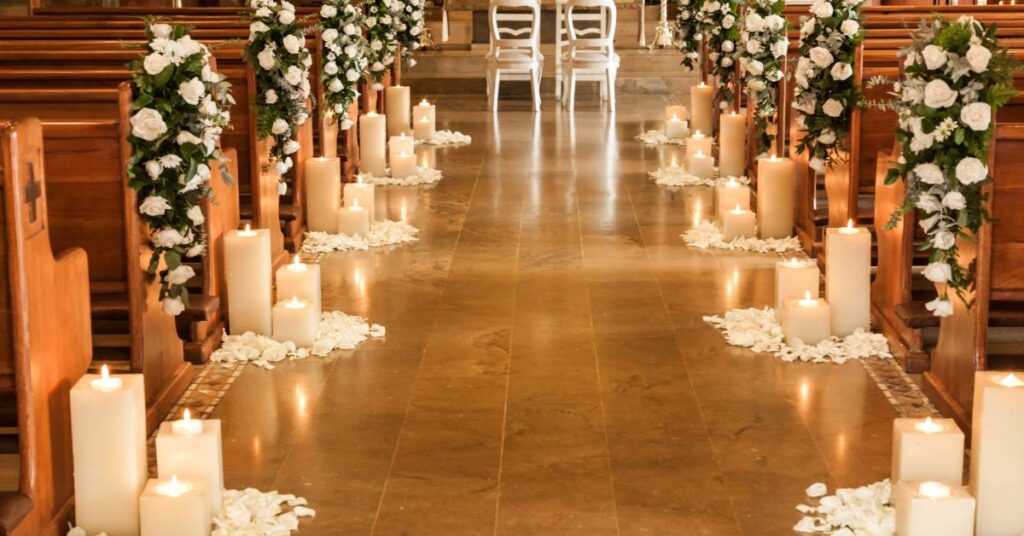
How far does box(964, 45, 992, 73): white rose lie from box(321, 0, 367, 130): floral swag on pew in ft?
17.0

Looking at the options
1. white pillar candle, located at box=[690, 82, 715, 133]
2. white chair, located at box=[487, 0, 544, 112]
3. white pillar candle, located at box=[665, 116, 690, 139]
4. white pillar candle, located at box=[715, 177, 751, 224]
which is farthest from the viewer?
Answer: white chair, located at box=[487, 0, 544, 112]

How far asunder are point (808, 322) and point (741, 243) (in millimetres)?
2024

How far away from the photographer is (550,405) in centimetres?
532

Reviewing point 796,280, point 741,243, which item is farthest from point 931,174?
point 741,243

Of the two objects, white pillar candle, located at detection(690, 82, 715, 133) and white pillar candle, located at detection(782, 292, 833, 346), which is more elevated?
white pillar candle, located at detection(690, 82, 715, 133)

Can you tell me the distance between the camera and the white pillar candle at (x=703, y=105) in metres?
12.0

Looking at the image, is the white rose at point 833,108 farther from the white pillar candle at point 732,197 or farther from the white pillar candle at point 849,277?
the white pillar candle at point 732,197

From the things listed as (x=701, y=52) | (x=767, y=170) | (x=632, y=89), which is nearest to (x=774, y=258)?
(x=767, y=170)

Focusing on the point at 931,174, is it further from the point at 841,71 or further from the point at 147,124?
the point at 147,124

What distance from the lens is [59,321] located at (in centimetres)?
427

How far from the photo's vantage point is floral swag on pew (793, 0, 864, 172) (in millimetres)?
7082

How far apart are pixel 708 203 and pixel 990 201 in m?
4.63

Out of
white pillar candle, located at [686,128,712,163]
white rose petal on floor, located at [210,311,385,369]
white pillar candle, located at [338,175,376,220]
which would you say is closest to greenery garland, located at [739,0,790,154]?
white pillar candle, located at [686,128,712,163]

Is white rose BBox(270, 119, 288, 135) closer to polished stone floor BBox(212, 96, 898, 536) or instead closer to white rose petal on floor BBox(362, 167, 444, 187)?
polished stone floor BBox(212, 96, 898, 536)
